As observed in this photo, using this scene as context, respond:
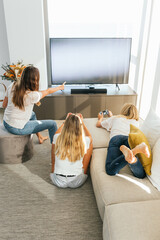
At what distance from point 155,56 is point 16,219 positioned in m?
3.05

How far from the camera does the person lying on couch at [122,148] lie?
1686 mm

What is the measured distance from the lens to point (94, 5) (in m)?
3.68

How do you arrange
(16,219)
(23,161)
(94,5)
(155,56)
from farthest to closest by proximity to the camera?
(94,5), (155,56), (23,161), (16,219)

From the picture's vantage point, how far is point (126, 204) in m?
1.57

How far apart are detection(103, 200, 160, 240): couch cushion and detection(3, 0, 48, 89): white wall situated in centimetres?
290

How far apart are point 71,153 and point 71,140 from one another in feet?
0.44

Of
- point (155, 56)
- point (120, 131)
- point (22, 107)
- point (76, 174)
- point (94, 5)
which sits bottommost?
point (76, 174)

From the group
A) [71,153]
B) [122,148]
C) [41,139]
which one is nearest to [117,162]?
[122,148]

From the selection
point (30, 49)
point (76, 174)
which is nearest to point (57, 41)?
point (30, 49)

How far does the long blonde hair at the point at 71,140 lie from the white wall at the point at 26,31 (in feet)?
6.81

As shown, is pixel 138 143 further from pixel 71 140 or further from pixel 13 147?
pixel 13 147

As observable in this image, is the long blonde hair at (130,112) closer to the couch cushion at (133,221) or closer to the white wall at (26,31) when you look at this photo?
the couch cushion at (133,221)

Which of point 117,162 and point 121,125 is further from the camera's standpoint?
point 121,125

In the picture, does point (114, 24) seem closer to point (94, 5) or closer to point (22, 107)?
point (94, 5)
